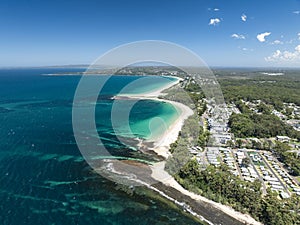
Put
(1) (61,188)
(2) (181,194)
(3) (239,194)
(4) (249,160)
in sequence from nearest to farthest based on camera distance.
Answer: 1. (3) (239,194)
2. (2) (181,194)
3. (1) (61,188)
4. (4) (249,160)

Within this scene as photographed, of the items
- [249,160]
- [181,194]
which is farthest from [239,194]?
[249,160]

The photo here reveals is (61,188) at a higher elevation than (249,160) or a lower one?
higher

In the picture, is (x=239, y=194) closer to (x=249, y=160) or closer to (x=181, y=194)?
(x=181, y=194)

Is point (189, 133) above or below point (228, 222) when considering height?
above

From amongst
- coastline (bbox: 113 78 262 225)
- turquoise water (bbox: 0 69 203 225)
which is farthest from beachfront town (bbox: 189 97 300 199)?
turquoise water (bbox: 0 69 203 225)

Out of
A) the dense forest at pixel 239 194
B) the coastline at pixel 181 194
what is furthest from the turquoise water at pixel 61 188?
the dense forest at pixel 239 194

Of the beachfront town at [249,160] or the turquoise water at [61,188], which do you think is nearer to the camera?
the turquoise water at [61,188]

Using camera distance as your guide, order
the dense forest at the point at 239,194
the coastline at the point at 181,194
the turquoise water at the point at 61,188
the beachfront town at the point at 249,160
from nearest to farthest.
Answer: the dense forest at the point at 239,194
the turquoise water at the point at 61,188
the coastline at the point at 181,194
the beachfront town at the point at 249,160

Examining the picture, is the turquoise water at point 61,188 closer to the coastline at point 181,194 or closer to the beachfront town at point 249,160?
the coastline at point 181,194

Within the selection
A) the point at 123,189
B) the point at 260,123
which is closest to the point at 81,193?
the point at 123,189

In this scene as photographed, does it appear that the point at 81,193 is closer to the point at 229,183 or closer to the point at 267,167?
the point at 229,183

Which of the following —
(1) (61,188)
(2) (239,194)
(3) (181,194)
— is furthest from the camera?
(1) (61,188)
